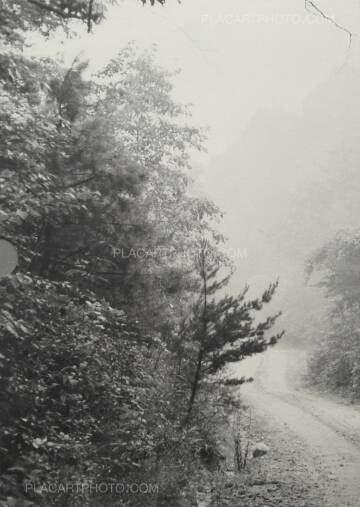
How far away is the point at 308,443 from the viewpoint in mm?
11992

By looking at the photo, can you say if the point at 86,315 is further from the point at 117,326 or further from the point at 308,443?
the point at 308,443

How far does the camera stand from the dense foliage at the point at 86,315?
5309mm

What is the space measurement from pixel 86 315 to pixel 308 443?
8.18 metres

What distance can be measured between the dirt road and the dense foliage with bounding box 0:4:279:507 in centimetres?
181

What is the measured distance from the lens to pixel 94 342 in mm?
6289

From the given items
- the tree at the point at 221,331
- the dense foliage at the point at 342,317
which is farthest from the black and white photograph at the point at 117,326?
the dense foliage at the point at 342,317

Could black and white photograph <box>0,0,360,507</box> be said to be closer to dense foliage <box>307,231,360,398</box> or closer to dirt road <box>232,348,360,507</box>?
dirt road <box>232,348,360,507</box>

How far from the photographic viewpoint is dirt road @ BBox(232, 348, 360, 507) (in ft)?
26.5

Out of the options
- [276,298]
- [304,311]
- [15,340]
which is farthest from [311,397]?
[276,298]

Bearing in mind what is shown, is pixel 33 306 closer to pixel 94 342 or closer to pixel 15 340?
pixel 15 340

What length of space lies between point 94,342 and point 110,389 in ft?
2.16

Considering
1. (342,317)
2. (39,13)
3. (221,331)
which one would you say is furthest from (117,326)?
(342,317)

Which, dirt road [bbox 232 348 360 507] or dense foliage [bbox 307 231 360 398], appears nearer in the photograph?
Result: dirt road [bbox 232 348 360 507]

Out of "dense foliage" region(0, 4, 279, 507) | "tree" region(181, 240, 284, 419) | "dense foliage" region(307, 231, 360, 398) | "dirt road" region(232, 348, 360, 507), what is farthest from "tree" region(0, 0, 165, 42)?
"dense foliage" region(307, 231, 360, 398)
